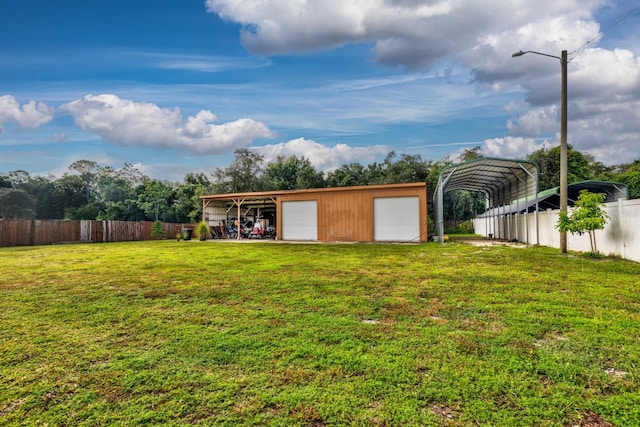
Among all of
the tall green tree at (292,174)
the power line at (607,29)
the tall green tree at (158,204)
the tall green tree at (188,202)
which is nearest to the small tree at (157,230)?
the tall green tree at (188,202)

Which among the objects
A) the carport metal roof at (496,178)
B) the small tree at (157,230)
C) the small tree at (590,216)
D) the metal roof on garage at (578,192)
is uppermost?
the carport metal roof at (496,178)

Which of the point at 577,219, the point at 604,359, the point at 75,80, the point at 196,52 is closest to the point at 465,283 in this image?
the point at 604,359

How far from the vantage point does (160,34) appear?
12.5 m

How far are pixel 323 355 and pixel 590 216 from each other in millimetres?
9019

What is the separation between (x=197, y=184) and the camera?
3441 centimetres

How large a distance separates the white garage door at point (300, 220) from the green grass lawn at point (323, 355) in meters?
12.6

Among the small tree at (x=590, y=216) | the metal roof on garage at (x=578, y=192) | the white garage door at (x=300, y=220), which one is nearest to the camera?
the small tree at (x=590, y=216)

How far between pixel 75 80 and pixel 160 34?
6.26 metres

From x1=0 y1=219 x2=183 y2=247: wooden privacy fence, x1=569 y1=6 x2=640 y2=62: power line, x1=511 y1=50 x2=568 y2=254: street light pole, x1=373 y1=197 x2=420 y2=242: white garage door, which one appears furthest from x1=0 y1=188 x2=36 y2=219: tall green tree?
x1=569 y1=6 x2=640 y2=62: power line

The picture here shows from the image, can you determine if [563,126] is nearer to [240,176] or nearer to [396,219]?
[396,219]

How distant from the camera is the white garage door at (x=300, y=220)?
57.8ft

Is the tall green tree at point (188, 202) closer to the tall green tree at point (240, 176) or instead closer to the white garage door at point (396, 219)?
the tall green tree at point (240, 176)

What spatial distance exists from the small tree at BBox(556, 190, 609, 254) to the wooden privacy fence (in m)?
21.8

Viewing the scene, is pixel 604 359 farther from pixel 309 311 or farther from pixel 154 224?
pixel 154 224
